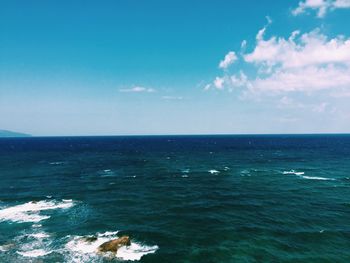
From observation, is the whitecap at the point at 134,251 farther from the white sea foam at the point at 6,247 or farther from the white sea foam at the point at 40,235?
the white sea foam at the point at 6,247

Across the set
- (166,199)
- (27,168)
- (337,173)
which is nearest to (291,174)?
(337,173)

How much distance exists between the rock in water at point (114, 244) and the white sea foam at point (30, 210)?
21.3 m

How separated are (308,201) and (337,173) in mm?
47085

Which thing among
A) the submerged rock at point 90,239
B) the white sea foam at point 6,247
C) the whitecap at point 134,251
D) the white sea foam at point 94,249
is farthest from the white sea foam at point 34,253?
the whitecap at point 134,251

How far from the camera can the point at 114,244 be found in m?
44.1

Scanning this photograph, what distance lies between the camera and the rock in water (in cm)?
4270

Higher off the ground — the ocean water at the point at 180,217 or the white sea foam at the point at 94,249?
the ocean water at the point at 180,217

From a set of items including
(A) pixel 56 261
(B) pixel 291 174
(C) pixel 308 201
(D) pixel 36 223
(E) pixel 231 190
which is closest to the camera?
(A) pixel 56 261

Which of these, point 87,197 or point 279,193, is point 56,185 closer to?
point 87,197

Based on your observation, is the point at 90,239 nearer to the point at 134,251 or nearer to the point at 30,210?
the point at 134,251

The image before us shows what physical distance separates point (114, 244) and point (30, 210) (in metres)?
30.7

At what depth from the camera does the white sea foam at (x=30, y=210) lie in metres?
57.5

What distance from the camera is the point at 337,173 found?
349ft

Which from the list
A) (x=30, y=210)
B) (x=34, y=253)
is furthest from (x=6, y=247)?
(x=30, y=210)
